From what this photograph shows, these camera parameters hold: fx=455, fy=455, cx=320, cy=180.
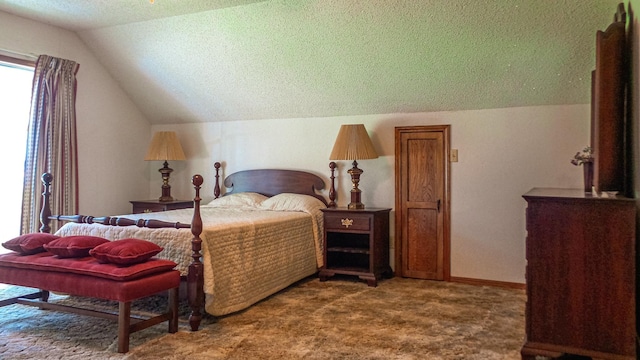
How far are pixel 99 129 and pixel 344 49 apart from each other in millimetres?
2846

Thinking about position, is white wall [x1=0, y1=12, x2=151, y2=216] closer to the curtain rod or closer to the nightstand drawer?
the curtain rod

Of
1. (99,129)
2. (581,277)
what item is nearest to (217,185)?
(99,129)

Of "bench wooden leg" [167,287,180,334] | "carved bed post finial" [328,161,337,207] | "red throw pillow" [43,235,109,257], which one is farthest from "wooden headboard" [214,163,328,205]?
"red throw pillow" [43,235,109,257]

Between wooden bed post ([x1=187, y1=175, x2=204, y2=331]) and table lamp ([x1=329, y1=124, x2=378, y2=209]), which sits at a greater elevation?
table lamp ([x1=329, y1=124, x2=378, y2=209])

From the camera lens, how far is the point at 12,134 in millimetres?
4156

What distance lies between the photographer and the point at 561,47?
11.1 ft

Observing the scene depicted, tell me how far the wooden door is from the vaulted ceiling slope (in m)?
0.31

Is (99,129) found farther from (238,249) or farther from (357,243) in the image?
(357,243)

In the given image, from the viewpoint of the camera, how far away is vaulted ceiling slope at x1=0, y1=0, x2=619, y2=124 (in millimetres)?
3326

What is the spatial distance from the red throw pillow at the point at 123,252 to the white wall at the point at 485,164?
240cm

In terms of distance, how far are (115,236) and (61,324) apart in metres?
0.62

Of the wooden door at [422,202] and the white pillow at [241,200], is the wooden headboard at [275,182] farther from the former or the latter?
the wooden door at [422,202]

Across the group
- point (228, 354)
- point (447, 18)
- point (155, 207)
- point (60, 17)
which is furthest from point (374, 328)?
point (60, 17)

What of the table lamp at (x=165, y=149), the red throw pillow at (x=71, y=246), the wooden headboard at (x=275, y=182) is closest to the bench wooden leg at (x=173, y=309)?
the red throw pillow at (x=71, y=246)
